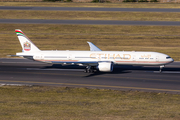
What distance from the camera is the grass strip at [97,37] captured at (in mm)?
69319

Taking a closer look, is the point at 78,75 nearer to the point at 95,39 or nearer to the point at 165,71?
→ the point at 165,71

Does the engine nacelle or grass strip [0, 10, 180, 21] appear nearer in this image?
the engine nacelle

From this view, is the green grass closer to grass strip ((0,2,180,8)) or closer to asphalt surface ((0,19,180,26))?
asphalt surface ((0,19,180,26))

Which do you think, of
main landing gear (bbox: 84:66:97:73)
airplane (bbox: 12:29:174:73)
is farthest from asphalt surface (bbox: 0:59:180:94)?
airplane (bbox: 12:29:174:73)

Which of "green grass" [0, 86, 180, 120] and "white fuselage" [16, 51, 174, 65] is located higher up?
"white fuselage" [16, 51, 174, 65]

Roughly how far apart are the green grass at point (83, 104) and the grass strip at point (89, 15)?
57521 millimetres

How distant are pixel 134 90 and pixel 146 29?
4766 centimetres

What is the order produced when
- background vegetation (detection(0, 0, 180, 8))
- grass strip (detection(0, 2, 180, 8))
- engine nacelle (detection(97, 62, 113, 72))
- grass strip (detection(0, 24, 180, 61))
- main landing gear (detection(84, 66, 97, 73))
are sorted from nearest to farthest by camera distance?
engine nacelle (detection(97, 62, 113, 72)) → main landing gear (detection(84, 66, 97, 73)) → grass strip (detection(0, 24, 180, 61)) → background vegetation (detection(0, 0, 180, 8)) → grass strip (detection(0, 2, 180, 8))

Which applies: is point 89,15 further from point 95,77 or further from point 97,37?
point 95,77

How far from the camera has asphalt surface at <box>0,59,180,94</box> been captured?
131 ft

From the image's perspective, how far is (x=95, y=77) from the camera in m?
45.1

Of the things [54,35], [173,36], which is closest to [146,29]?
[173,36]

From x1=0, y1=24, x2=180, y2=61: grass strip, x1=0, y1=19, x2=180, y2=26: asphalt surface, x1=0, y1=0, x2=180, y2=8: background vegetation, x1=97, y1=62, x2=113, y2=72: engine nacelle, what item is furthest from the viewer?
x1=0, y1=0, x2=180, y2=8: background vegetation

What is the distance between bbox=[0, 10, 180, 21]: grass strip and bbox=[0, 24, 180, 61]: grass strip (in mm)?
8271
